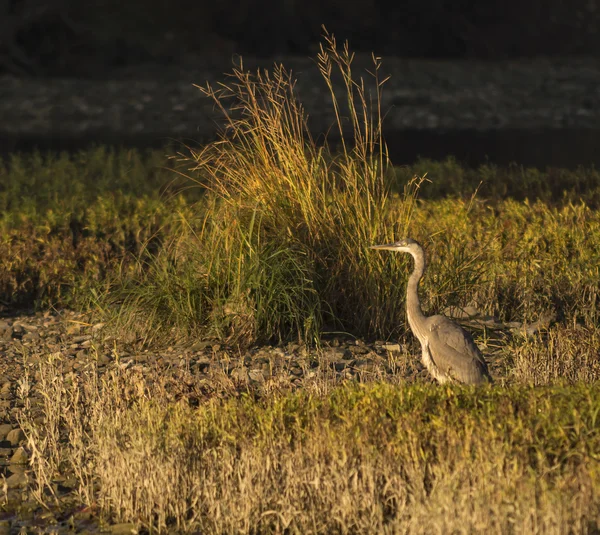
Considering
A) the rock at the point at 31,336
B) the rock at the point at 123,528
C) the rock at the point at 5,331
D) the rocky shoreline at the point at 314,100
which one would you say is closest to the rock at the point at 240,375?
the rock at the point at 123,528

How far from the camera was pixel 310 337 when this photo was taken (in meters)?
8.14

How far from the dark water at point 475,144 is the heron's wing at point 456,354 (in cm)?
1528

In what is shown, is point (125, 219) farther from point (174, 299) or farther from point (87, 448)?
point (87, 448)

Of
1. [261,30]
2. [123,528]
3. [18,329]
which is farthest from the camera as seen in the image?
[261,30]

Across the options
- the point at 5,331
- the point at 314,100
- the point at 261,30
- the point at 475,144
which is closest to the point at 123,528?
the point at 5,331

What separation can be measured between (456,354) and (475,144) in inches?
807

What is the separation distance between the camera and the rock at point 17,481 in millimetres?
6125

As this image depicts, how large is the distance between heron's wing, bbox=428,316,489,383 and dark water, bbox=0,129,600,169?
50.1ft

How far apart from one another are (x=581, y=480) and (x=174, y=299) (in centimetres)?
391

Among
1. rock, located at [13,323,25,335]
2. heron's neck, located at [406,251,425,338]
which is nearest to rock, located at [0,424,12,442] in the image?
rock, located at [13,323,25,335]

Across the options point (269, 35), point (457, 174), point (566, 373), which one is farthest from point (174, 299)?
point (269, 35)

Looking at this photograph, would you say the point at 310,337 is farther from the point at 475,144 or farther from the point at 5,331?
the point at 475,144

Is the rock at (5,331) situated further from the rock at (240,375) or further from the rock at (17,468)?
the rock at (17,468)

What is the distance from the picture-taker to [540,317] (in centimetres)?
860
